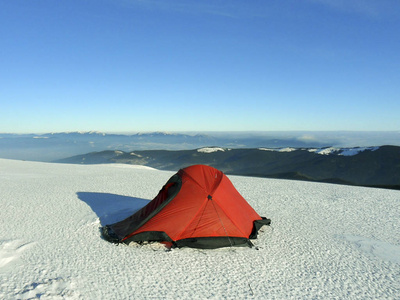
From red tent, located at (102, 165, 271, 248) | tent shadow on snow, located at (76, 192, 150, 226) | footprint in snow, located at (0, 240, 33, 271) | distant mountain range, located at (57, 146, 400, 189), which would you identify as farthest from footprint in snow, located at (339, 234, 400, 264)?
distant mountain range, located at (57, 146, 400, 189)

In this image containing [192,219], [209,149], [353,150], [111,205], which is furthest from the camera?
[209,149]

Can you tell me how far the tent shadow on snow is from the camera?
8.70 metres

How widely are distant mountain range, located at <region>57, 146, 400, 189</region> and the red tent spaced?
48.4m

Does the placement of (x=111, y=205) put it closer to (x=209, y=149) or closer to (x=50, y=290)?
(x=50, y=290)

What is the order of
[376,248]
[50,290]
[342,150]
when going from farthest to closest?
[342,150] < [376,248] < [50,290]

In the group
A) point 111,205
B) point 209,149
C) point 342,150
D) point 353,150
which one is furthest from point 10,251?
point 209,149

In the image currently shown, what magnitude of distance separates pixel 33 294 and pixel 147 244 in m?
2.74

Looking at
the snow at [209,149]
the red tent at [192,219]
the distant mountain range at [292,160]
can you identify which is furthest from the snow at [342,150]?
the red tent at [192,219]

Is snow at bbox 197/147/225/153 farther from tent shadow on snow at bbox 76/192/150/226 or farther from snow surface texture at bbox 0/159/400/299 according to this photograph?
snow surface texture at bbox 0/159/400/299

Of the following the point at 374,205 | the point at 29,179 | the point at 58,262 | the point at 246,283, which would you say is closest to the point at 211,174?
the point at 246,283

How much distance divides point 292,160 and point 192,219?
88.1 m

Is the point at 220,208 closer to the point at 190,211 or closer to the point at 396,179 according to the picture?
Answer: the point at 190,211

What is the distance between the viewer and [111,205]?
10125 millimetres

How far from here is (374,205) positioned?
11.2m
